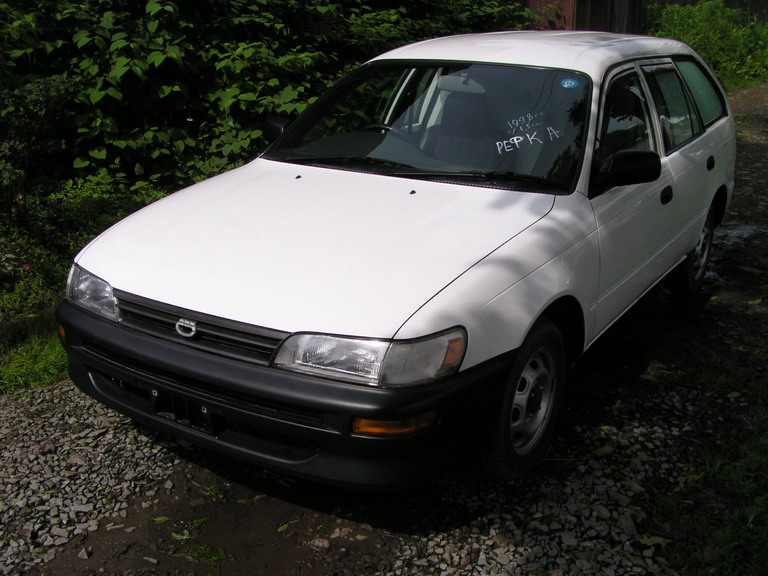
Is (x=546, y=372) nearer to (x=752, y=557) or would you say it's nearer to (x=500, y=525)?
(x=500, y=525)

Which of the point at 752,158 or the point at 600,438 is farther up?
the point at 600,438

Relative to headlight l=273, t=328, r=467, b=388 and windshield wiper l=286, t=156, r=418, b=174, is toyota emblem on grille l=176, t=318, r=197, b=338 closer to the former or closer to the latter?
headlight l=273, t=328, r=467, b=388

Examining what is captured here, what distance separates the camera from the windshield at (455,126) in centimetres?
380

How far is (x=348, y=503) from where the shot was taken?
341 cm

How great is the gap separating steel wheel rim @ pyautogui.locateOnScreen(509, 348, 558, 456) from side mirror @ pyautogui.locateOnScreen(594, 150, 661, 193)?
0.86m

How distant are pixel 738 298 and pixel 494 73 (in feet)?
8.68

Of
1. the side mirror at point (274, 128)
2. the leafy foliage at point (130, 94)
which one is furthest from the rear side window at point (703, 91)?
the leafy foliage at point (130, 94)

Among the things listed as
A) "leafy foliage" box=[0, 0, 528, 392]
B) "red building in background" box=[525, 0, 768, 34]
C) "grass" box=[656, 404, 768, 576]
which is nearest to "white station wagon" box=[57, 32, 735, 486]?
"grass" box=[656, 404, 768, 576]

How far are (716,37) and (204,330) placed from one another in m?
16.0

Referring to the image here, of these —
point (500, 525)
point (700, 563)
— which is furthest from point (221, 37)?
point (700, 563)

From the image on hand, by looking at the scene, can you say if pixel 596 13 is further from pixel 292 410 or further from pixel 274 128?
pixel 292 410

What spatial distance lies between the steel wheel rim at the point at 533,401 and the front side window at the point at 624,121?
101cm

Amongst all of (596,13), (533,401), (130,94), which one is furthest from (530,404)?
(596,13)

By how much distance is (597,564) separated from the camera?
10.0ft
